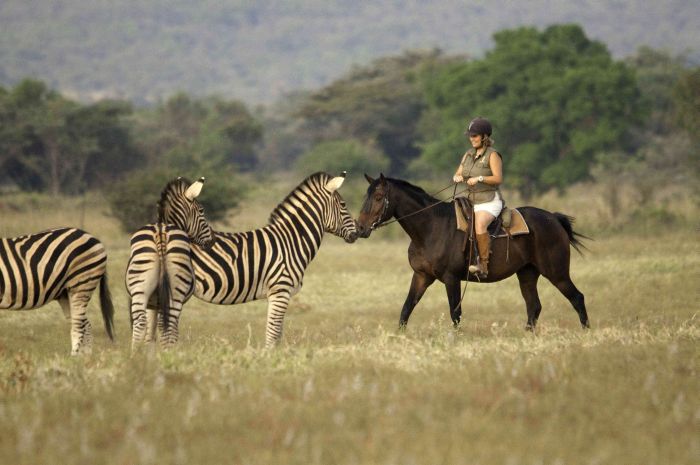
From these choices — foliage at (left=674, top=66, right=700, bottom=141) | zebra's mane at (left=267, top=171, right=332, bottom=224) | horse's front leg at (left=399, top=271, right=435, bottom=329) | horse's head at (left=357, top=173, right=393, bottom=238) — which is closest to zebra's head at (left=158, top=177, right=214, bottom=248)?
zebra's mane at (left=267, top=171, right=332, bottom=224)

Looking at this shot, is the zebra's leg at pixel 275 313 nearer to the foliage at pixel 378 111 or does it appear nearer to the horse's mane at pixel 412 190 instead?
the horse's mane at pixel 412 190

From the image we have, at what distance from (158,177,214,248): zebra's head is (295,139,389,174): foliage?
1453 inches

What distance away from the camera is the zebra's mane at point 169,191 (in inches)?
407

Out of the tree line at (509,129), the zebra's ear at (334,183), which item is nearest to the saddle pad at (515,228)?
the zebra's ear at (334,183)

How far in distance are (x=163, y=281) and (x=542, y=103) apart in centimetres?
3613

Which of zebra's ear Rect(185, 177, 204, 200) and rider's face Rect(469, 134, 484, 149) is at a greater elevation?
rider's face Rect(469, 134, 484, 149)

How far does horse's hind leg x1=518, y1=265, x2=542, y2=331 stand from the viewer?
12188 millimetres

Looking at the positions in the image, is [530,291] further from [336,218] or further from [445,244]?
[336,218]

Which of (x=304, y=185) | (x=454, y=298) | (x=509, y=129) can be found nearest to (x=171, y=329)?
(x=304, y=185)

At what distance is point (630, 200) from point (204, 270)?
76.7 ft

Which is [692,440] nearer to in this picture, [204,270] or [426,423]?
[426,423]

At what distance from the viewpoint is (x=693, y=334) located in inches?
376

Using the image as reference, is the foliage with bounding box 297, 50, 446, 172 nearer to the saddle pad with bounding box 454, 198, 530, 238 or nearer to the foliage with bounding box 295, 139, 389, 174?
the foliage with bounding box 295, 139, 389, 174

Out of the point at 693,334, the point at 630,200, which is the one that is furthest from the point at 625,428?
the point at 630,200
